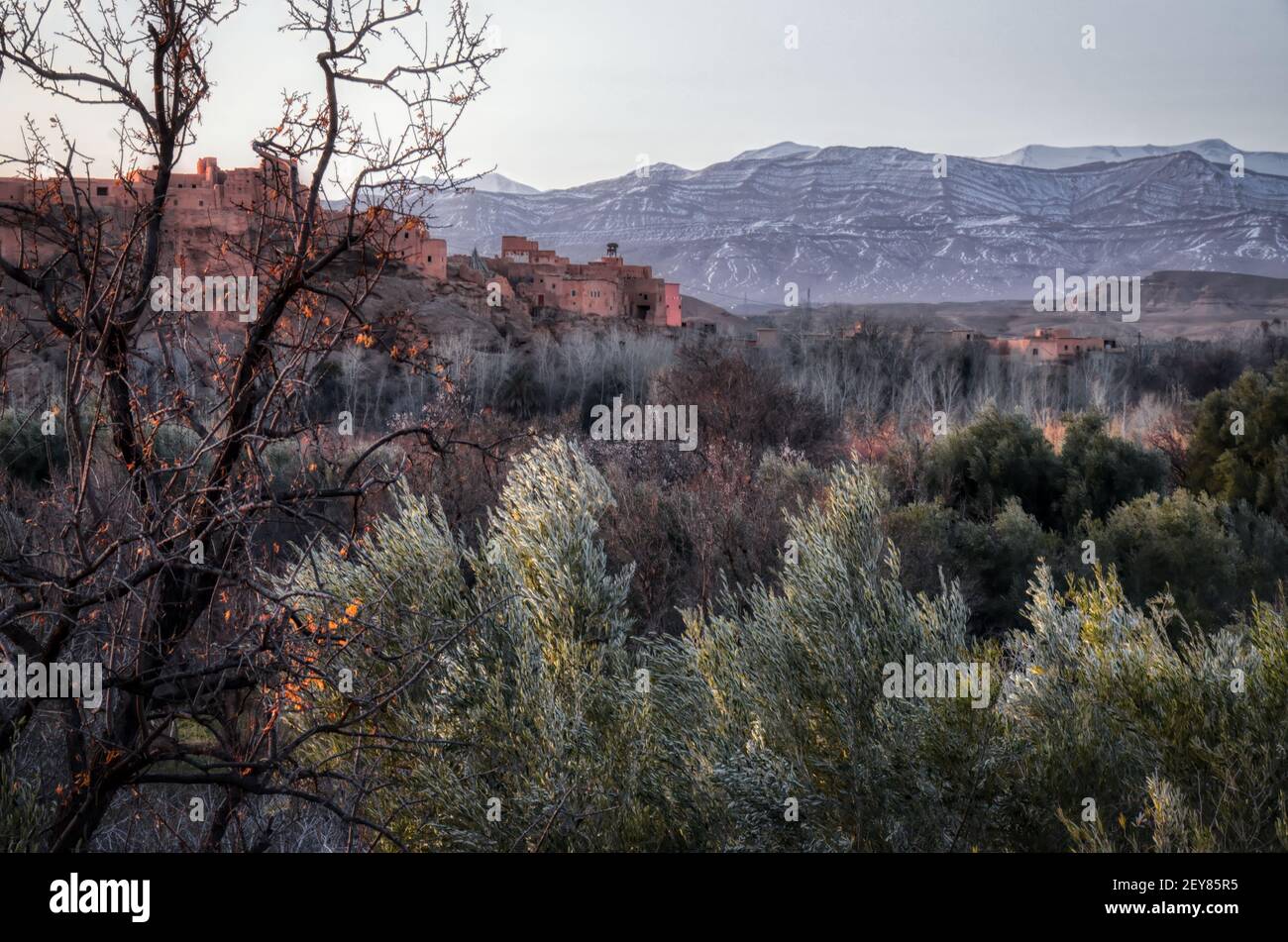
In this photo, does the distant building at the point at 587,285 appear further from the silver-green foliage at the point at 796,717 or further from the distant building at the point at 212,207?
the silver-green foliage at the point at 796,717

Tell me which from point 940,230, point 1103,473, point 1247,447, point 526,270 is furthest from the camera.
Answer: point 940,230

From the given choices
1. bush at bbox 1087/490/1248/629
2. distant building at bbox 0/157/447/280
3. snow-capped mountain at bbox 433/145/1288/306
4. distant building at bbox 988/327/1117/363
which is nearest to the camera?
distant building at bbox 0/157/447/280

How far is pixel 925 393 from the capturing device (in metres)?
29.3

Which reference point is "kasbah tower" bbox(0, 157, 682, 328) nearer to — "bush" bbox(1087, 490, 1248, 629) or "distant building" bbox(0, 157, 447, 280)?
"distant building" bbox(0, 157, 447, 280)

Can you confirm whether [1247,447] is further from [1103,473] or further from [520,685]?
[520,685]

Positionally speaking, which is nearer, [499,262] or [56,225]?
[56,225]

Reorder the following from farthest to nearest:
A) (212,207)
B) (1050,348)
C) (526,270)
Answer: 1. (526,270)
2. (1050,348)
3. (212,207)

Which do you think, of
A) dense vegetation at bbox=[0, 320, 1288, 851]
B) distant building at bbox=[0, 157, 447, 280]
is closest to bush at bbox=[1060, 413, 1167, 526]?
dense vegetation at bbox=[0, 320, 1288, 851]

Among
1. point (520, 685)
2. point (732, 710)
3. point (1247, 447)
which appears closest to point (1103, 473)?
point (1247, 447)

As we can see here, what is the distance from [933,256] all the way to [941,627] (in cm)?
12707

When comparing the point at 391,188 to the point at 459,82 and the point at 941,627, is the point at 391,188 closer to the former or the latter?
the point at 459,82
